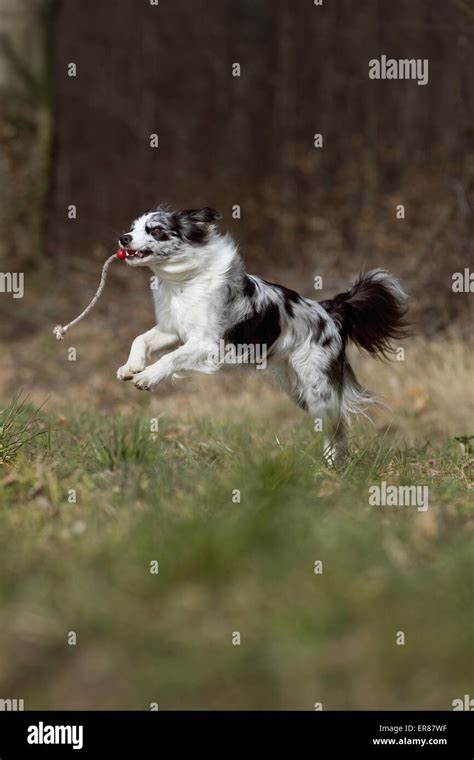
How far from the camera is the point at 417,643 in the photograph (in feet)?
11.6

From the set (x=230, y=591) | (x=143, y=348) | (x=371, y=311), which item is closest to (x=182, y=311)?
(x=143, y=348)

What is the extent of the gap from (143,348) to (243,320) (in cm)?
67

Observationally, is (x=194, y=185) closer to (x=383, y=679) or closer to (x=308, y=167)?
(x=308, y=167)

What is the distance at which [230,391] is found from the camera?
1197 cm

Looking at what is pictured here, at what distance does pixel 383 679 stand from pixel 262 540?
3.09 feet

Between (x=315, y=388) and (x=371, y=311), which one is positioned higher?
(x=371, y=311)

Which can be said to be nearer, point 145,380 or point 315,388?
point 145,380

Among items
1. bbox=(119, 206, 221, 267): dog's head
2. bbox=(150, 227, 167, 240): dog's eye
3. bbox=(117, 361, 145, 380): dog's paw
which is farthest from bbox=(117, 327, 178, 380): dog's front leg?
bbox=(150, 227, 167, 240): dog's eye

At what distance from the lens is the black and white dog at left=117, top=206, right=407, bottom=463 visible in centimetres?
645

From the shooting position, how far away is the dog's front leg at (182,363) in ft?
20.7

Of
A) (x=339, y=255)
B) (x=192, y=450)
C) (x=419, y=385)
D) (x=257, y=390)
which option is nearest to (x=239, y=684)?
(x=192, y=450)

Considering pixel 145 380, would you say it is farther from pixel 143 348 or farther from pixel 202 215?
pixel 202 215

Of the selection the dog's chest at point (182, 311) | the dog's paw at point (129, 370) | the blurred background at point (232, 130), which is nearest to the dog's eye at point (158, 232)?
the dog's chest at point (182, 311)

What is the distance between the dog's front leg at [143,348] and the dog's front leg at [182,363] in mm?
107
